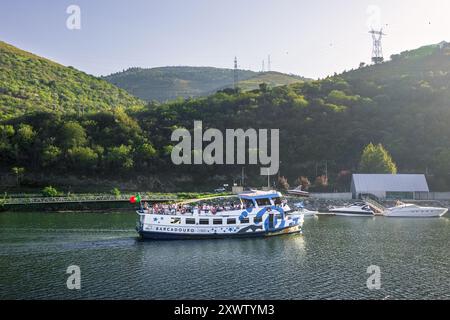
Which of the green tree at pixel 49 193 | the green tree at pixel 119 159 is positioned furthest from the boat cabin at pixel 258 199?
the green tree at pixel 119 159

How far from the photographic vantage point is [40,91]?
171000 mm

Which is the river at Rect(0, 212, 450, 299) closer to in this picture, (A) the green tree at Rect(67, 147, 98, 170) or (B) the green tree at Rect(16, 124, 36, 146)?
(A) the green tree at Rect(67, 147, 98, 170)

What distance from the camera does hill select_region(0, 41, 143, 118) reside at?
15550 centimetres

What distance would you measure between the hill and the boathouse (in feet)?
309

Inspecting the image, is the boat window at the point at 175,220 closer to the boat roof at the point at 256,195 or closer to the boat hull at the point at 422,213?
the boat roof at the point at 256,195

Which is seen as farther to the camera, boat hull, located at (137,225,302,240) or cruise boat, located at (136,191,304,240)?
cruise boat, located at (136,191,304,240)

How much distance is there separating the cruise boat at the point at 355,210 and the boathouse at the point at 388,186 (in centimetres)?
1108

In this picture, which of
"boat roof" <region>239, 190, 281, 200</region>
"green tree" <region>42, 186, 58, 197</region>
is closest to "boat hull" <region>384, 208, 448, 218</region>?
"boat roof" <region>239, 190, 281, 200</region>

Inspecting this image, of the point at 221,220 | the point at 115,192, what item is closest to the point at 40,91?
the point at 115,192

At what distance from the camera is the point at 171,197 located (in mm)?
93875

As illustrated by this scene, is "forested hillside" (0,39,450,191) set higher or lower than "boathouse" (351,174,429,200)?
higher

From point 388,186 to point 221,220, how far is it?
52.3 m

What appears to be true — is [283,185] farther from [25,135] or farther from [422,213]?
[25,135]
